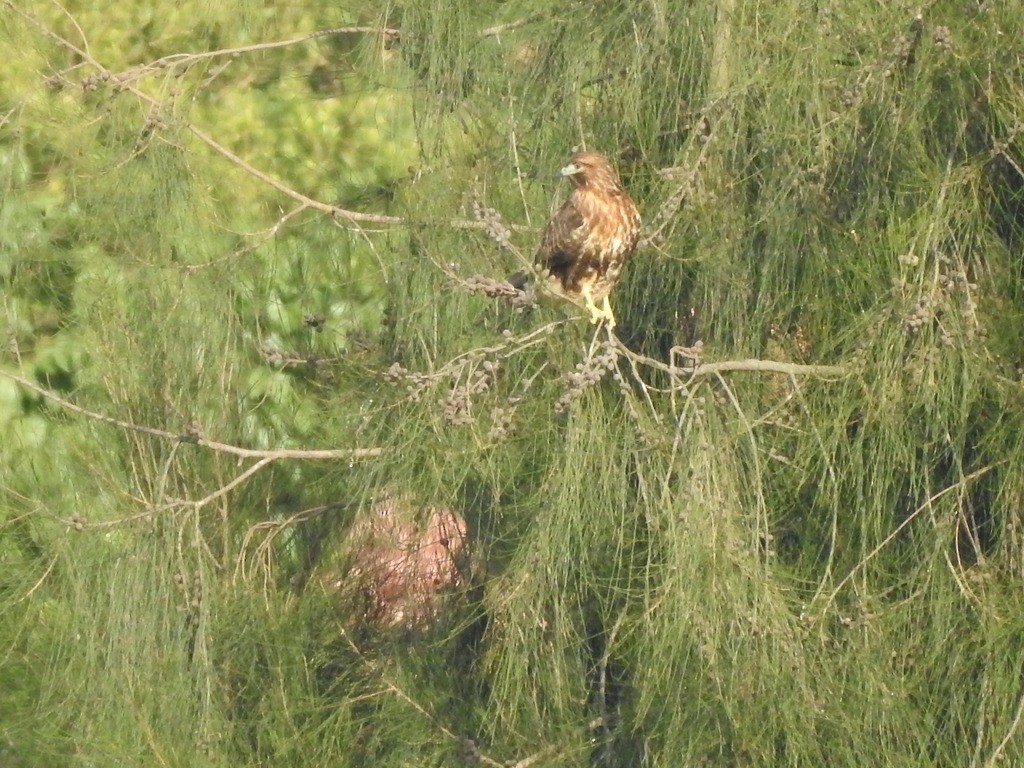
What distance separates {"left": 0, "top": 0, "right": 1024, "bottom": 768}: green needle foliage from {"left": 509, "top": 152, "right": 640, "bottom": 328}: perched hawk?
0.05 metres

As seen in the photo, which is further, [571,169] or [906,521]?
[571,169]

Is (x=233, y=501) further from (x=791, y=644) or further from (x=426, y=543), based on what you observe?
(x=791, y=644)

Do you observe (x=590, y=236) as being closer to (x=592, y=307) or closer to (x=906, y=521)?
(x=592, y=307)

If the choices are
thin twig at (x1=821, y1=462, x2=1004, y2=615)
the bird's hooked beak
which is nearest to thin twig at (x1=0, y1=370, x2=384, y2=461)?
the bird's hooked beak

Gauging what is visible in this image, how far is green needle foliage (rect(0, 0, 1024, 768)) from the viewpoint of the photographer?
8.52ft

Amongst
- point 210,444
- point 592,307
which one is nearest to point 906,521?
point 592,307

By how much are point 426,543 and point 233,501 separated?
398 millimetres

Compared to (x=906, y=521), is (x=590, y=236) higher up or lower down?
higher up

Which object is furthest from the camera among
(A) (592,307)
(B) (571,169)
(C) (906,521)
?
(B) (571,169)

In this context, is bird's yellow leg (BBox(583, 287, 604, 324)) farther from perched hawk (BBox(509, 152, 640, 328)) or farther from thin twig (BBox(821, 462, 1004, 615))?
thin twig (BBox(821, 462, 1004, 615))

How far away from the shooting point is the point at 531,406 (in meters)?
2.82

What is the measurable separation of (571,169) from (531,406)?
1.36ft

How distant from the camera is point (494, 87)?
10.3 ft

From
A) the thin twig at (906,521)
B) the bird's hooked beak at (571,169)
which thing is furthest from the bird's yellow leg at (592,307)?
the thin twig at (906,521)
